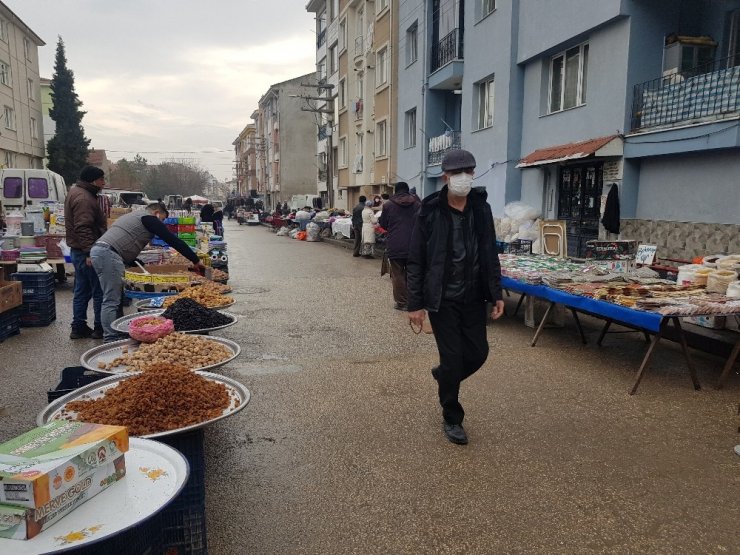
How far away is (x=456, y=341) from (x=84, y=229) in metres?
5.38

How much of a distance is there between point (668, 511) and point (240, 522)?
2.55 m

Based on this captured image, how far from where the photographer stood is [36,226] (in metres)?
12.0

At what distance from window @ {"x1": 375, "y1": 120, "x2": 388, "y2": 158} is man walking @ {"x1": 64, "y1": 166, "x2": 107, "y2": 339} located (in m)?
20.6

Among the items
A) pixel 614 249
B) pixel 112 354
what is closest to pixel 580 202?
pixel 614 249

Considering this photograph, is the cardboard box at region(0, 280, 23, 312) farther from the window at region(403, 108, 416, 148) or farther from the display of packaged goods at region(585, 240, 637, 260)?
the window at region(403, 108, 416, 148)

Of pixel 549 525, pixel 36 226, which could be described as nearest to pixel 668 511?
pixel 549 525

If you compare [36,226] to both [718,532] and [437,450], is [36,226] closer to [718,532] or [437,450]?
[437,450]

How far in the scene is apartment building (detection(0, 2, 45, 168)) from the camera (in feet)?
108

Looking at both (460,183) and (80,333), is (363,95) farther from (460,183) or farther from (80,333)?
(460,183)

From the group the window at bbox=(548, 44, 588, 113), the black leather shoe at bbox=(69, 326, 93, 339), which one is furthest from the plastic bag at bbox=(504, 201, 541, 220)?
the black leather shoe at bbox=(69, 326, 93, 339)

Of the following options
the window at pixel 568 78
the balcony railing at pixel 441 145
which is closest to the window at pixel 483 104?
the balcony railing at pixel 441 145

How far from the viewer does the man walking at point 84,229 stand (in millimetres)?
7176

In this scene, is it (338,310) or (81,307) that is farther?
(338,310)

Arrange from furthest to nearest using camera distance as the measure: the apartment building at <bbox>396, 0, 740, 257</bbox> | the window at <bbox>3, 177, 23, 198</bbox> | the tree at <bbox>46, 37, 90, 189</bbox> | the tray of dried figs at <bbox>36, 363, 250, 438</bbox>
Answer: the tree at <bbox>46, 37, 90, 189</bbox> → the window at <bbox>3, 177, 23, 198</bbox> → the apartment building at <bbox>396, 0, 740, 257</bbox> → the tray of dried figs at <bbox>36, 363, 250, 438</bbox>
